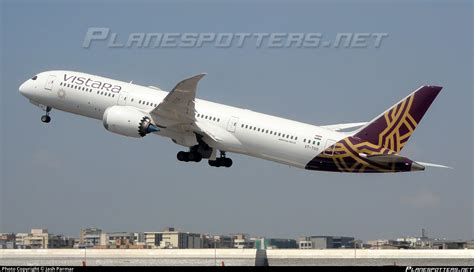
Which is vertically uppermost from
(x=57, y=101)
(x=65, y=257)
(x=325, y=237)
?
(x=57, y=101)

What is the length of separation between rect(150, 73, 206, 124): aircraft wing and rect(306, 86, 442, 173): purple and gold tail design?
9833 millimetres

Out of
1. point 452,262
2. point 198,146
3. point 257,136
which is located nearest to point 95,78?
point 198,146

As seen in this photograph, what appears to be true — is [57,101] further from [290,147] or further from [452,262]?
[452,262]

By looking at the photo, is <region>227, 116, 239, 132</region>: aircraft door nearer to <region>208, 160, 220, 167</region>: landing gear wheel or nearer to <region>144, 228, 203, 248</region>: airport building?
<region>208, 160, 220, 167</region>: landing gear wheel

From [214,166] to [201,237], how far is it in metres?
7.78

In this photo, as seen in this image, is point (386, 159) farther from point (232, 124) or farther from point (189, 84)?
point (189, 84)

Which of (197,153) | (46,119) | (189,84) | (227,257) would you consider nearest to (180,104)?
(189,84)

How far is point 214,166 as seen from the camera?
81.2 meters

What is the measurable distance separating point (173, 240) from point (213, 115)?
21859 mm

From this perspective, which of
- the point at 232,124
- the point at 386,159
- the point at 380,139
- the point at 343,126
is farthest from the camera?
the point at 343,126

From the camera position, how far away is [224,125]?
7569cm

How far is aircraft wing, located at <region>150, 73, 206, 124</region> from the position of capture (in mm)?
73875

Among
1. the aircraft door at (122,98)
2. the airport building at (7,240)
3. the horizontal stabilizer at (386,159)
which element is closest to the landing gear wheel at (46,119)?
the aircraft door at (122,98)

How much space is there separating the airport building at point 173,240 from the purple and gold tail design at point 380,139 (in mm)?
17857
